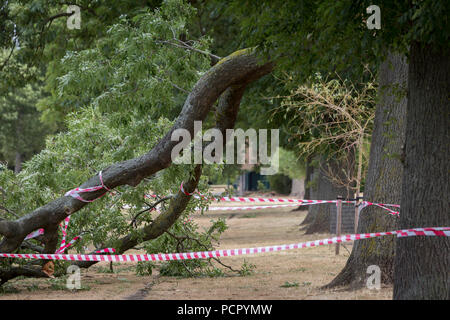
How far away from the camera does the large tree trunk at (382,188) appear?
983cm

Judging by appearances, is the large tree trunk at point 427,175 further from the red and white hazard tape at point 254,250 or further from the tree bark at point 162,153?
the tree bark at point 162,153

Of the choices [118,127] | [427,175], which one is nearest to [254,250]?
[118,127]

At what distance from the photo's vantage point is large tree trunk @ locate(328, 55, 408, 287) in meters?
9.83

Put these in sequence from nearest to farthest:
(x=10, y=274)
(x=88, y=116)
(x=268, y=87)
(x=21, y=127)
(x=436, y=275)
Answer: (x=436, y=275) → (x=10, y=274) → (x=88, y=116) → (x=268, y=87) → (x=21, y=127)

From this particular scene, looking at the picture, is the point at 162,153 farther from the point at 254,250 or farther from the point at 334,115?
the point at 334,115

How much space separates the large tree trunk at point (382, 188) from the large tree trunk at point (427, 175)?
2606mm

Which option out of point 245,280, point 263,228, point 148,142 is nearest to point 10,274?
point 148,142

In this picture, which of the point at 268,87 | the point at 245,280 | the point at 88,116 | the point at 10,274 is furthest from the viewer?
the point at 268,87

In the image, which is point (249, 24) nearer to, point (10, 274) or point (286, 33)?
point (286, 33)

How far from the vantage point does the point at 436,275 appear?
6.93 meters

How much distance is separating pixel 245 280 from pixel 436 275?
5.42 meters

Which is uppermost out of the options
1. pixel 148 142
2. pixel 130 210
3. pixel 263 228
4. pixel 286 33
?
pixel 286 33

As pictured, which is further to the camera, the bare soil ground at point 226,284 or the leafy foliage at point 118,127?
the leafy foliage at point 118,127

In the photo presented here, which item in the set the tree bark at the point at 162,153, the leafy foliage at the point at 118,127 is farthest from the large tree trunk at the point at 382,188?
the leafy foliage at the point at 118,127
